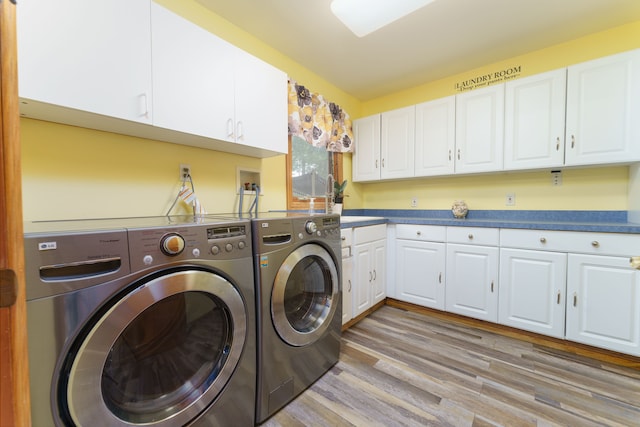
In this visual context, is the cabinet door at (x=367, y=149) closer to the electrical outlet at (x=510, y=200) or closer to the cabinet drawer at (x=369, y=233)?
the cabinet drawer at (x=369, y=233)

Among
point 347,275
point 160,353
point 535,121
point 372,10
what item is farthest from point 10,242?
point 535,121

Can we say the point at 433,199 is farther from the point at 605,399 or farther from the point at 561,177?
the point at 605,399

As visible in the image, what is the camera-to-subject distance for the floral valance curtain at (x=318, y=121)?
2.17 metres

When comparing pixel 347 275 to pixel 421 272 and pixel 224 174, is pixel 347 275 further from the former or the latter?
pixel 224 174

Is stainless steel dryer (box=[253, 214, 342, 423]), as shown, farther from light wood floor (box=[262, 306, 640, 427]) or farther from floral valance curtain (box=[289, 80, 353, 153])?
floral valance curtain (box=[289, 80, 353, 153])

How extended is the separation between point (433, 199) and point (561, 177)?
1024mm

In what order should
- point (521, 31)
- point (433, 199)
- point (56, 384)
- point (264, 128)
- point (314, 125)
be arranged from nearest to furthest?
point (56, 384), point (264, 128), point (521, 31), point (314, 125), point (433, 199)

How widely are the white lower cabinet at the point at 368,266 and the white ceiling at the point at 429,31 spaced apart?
5.01 ft

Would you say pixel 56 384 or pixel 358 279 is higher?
pixel 56 384

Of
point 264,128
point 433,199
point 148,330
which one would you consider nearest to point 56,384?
point 148,330

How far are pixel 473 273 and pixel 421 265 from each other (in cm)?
41

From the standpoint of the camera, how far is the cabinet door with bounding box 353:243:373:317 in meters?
2.05

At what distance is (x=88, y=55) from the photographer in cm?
96

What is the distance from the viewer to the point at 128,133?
4.34 ft
